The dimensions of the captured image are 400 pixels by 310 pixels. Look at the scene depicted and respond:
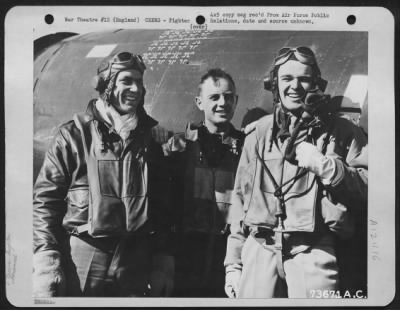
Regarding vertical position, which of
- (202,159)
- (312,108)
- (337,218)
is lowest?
(337,218)

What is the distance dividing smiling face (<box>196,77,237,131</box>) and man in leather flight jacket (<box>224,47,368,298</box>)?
2.8 inches

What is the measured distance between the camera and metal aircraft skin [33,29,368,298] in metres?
1.07

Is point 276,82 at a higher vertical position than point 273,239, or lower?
higher

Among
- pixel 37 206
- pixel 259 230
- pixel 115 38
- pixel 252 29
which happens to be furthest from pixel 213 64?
pixel 37 206

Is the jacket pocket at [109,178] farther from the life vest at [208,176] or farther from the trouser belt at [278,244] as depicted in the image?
the trouser belt at [278,244]

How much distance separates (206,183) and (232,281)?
0.72ft

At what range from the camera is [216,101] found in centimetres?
108

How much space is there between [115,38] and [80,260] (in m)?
0.49

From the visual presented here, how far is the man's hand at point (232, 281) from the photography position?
3.51 ft

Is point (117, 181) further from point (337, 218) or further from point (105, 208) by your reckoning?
point (337, 218)

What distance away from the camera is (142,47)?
1.08 meters

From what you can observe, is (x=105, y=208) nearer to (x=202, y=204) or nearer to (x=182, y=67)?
(x=202, y=204)

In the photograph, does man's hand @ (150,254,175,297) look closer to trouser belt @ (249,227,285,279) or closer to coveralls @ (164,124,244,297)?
coveralls @ (164,124,244,297)

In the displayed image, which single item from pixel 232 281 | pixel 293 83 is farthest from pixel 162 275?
pixel 293 83
